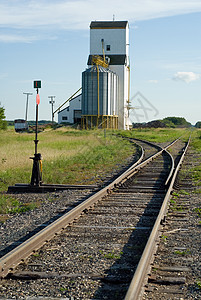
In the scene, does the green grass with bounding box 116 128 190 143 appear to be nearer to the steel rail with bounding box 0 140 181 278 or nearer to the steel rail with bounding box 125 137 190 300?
the steel rail with bounding box 0 140 181 278

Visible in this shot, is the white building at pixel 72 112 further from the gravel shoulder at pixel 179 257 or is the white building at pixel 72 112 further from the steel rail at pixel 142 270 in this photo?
the steel rail at pixel 142 270

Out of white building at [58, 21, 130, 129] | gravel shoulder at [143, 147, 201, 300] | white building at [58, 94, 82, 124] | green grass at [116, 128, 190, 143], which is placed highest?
white building at [58, 21, 130, 129]

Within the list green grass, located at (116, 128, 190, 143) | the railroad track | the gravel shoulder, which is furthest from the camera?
green grass, located at (116, 128, 190, 143)

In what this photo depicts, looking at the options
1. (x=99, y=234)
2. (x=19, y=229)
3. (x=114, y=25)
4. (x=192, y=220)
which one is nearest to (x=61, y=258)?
(x=99, y=234)

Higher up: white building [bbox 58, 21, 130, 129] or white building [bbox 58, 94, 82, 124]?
white building [bbox 58, 21, 130, 129]

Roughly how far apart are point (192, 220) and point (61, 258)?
10.4 ft

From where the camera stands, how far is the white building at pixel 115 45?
236 ft

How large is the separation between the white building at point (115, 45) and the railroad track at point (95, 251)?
64.0 meters

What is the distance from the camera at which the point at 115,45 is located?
237 feet

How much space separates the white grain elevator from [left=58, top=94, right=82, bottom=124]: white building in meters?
6.56

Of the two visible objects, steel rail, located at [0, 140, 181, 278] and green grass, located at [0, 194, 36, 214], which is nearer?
steel rail, located at [0, 140, 181, 278]

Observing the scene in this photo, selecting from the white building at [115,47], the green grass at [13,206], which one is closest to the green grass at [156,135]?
the white building at [115,47]

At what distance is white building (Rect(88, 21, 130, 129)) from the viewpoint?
236 feet

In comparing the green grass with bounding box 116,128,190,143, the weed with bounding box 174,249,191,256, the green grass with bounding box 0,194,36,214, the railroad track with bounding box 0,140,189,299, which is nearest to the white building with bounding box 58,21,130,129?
the green grass with bounding box 116,128,190,143
